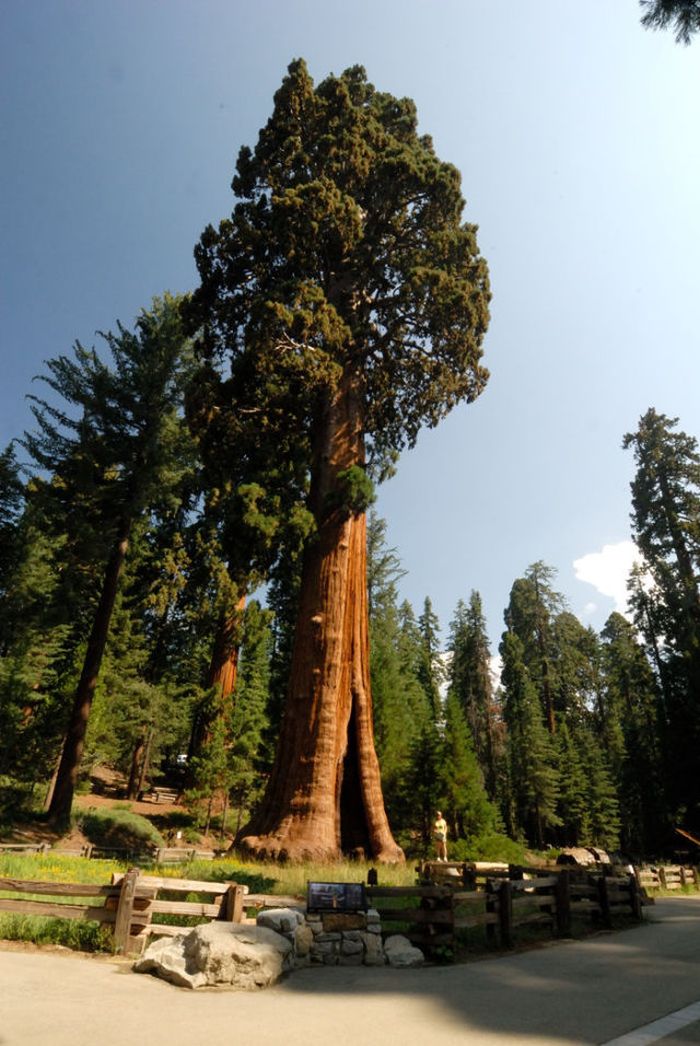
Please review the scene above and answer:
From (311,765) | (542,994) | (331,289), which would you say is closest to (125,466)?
(331,289)

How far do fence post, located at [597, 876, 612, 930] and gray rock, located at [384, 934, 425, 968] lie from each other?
4.63 metres

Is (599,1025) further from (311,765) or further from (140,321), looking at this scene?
(140,321)

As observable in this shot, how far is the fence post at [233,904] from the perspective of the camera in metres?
6.72

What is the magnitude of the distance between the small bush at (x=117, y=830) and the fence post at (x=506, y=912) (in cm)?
1600

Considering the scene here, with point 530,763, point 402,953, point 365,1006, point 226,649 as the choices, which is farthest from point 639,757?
point 365,1006

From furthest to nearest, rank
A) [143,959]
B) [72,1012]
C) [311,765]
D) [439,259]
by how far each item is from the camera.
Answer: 1. [439,259]
2. [311,765]
3. [143,959]
4. [72,1012]

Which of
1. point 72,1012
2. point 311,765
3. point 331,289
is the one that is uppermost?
point 331,289

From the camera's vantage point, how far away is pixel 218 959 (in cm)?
577

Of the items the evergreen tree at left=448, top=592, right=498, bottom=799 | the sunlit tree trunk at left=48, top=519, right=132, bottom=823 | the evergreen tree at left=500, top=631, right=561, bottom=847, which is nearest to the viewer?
the sunlit tree trunk at left=48, top=519, right=132, bottom=823

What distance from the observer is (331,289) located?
671 inches

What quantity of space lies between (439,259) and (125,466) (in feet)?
47.6

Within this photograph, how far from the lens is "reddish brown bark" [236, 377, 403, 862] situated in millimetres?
12133

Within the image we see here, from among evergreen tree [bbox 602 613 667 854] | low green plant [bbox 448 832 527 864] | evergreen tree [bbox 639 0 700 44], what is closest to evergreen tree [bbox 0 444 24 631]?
low green plant [bbox 448 832 527 864]

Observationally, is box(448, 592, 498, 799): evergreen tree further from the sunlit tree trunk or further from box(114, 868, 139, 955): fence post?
box(114, 868, 139, 955): fence post
